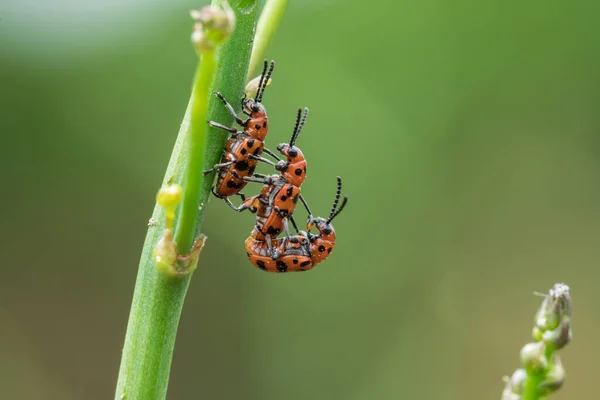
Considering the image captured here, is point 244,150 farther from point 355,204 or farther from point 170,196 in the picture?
point 355,204

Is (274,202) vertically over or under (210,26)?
under

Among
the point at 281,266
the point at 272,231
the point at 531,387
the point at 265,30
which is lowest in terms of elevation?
the point at 531,387

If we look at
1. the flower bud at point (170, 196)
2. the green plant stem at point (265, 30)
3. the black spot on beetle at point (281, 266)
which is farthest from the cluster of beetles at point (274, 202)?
the flower bud at point (170, 196)

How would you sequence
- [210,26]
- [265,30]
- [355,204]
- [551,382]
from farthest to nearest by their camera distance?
1. [355,204]
2. [265,30]
3. [551,382]
4. [210,26]

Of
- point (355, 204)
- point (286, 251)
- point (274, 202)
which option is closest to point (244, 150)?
point (274, 202)

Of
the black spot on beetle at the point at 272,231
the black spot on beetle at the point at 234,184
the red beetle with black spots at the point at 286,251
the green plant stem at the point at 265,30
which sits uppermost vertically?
the green plant stem at the point at 265,30

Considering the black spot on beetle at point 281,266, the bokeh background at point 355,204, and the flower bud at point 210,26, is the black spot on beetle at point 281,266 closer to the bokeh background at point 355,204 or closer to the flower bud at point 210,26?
the flower bud at point 210,26
